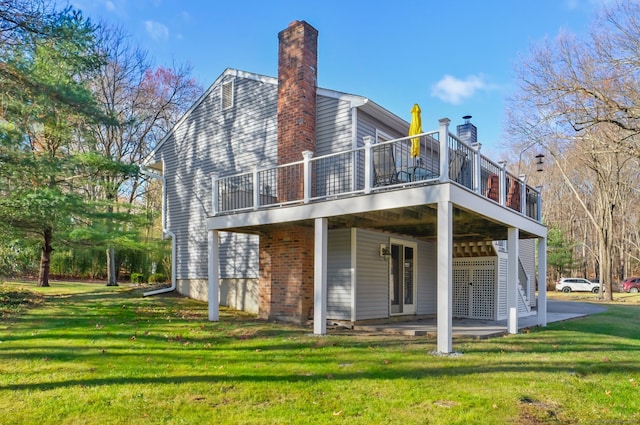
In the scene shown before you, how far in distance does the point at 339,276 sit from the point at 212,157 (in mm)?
6171

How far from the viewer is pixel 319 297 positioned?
909 cm

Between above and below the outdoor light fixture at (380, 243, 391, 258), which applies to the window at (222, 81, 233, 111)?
above

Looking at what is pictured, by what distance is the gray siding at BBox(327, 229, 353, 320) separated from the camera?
35.8 ft

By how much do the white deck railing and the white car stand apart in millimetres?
26476

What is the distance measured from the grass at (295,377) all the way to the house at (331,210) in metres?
1.19

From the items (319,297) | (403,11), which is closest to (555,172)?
(403,11)

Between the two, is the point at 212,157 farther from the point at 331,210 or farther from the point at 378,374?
the point at 378,374

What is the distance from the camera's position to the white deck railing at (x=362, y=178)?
9.08 metres

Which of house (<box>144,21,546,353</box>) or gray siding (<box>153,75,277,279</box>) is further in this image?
gray siding (<box>153,75,277,279</box>)

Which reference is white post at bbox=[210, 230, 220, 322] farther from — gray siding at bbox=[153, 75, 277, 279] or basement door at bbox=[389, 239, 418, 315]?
basement door at bbox=[389, 239, 418, 315]

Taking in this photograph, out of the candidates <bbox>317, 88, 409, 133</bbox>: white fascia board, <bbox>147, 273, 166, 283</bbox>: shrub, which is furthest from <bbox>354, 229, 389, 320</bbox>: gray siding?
<bbox>147, 273, 166, 283</bbox>: shrub

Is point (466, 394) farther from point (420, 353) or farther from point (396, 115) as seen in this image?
point (396, 115)

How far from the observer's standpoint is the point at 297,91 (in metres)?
11.4

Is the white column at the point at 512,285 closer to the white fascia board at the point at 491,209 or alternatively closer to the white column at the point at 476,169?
the white fascia board at the point at 491,209
